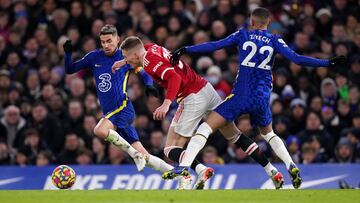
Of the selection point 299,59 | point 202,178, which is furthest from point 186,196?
point 299,59

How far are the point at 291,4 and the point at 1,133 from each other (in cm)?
605

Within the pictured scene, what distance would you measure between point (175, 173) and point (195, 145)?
0.50 meters

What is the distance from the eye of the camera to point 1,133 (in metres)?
19.1

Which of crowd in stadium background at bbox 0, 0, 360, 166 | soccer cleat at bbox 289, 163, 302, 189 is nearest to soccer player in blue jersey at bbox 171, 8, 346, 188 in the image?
soccer cleat at bbox 289, 163, 302, 189

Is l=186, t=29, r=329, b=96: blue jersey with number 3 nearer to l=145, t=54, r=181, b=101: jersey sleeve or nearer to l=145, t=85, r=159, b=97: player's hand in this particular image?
l=145, t=54, r=181, b=101: jersey sleeve

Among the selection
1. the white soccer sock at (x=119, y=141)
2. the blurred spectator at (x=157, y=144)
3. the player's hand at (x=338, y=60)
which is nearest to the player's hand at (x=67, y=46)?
the white soccer sock at (x=119, y=141)

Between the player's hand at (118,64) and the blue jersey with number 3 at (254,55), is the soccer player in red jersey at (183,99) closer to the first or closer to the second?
the player's hand at (118,64)

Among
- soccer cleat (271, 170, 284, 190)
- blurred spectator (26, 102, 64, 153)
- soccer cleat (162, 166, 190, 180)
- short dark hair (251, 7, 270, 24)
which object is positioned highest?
short dark hair (251, 7, 270, 24)

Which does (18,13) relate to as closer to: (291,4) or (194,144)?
(291,4)

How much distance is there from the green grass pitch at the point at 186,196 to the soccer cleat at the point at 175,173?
0.66 meters

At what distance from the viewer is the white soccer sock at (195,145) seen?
13086 millimetres

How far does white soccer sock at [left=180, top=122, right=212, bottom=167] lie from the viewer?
13.1m

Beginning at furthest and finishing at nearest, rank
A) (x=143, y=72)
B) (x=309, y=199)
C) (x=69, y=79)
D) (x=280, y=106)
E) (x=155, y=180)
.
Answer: (x=69, y=79) < (x=280, y=106) < (x=155, y=180) < (x=143, y=72) < (x=309, y=199)

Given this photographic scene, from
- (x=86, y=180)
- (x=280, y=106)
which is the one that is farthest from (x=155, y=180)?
(x=280, y=106)
